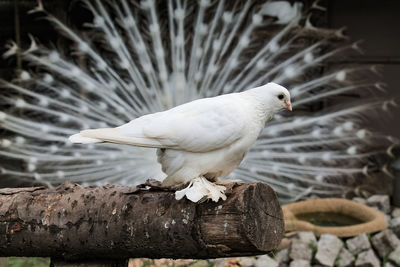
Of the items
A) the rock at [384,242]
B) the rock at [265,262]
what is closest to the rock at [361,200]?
the rock at [384,242]

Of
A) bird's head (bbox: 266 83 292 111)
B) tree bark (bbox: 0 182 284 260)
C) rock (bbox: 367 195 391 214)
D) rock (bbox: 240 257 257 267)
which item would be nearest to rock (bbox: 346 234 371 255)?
rock (bbox: 240 257 257 267)

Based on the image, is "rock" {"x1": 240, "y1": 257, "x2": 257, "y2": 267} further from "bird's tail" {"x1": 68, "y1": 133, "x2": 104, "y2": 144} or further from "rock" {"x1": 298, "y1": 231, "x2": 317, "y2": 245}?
"bird's tail" {"x1": 68, "y1": 133, "x2": 104, "y2": 144}

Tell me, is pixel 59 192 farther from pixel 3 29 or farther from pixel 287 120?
pixel 3 29

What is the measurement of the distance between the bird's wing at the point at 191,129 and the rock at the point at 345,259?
85.0 inches

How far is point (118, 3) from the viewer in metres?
3.86

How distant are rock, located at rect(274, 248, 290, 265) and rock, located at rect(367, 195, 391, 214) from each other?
102cm

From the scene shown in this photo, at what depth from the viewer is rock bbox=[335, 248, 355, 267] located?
3.53 m

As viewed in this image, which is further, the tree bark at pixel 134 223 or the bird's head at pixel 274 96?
the bird's head at pixel 274 96

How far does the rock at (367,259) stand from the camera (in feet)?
11.4

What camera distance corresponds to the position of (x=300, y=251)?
3.56 meters

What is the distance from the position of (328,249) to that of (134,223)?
7.02 ft

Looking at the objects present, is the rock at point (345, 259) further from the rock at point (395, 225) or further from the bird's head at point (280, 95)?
the bird's head at point (280, 95)

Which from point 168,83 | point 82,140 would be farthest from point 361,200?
point 82,140

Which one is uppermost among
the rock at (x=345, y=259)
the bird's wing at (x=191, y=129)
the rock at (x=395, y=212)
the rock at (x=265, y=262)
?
the bird's wing at (x=191, y=129)
